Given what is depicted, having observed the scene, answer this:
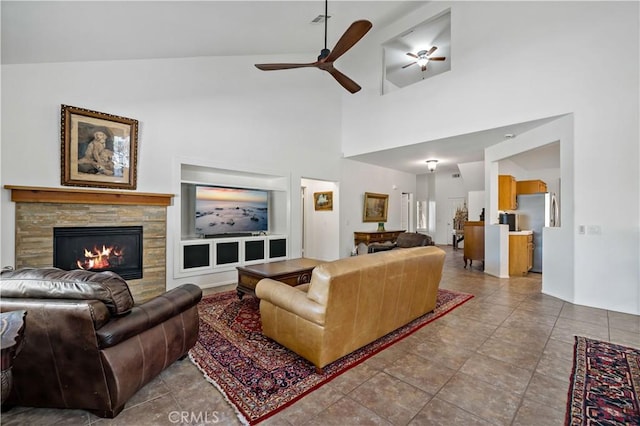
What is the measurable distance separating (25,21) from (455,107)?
593 centimetres

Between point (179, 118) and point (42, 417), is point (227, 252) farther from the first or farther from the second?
point (42, 417)

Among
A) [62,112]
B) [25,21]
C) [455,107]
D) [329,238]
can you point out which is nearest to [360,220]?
[329,238]

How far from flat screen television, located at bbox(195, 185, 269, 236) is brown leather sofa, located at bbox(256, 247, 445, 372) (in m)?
2.96

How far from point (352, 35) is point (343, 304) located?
102 inches

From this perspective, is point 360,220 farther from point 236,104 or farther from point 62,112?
point 62,112

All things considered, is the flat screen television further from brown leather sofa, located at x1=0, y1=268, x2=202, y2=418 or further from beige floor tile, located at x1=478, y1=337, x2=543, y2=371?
beige floor tile, located at x1=478, y1=337, x2=543, y2=371

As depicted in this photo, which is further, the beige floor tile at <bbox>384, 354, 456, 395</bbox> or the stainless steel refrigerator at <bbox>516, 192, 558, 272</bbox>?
the stainless steel refrigerator at <bbox>516, 192, 558, 272</bbox>

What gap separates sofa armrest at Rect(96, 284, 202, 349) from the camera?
1.66 metres

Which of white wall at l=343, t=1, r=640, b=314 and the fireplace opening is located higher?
white wall at l=343, t=1, r=640, b=314

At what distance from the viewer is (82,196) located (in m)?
3.75

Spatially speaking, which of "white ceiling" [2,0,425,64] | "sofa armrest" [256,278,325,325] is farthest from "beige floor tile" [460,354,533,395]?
"white ceiling" [2,0,425,64]

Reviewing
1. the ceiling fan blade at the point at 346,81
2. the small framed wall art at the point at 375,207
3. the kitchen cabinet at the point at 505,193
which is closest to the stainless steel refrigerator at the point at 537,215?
the kitchen cabinet at the point at 505,193

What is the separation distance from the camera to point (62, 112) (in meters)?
3.57

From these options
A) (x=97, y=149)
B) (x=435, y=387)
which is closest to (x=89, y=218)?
(x=97, y=149)
